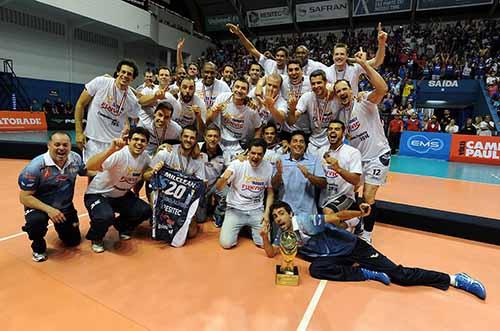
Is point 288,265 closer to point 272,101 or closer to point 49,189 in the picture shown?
point 272,101

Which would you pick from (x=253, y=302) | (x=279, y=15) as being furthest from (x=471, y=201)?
(x=279, y=15)

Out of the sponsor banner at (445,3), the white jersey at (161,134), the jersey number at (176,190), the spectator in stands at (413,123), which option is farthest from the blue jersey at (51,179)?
the sponsor banner at (445,3)

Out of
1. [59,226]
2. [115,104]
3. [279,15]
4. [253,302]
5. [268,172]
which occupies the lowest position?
[253,302]

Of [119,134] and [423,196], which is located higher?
[119,134]

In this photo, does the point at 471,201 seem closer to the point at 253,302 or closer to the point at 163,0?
the point at 253,302

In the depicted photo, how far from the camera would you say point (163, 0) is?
21984 millimetres

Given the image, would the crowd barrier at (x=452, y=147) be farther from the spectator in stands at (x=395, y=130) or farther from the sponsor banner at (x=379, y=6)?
the sponsor banner at (x=379, y=6)

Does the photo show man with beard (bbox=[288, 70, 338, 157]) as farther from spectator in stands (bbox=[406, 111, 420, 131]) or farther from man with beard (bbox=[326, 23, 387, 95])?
Result: spectator in stands (bbox=[406, 111, 420, 131])

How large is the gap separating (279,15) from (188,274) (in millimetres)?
22351

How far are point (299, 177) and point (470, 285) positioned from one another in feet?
6.06

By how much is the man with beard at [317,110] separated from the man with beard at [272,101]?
164 millimetres

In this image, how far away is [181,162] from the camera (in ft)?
11.6

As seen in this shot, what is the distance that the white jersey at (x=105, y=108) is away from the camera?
3752 mm

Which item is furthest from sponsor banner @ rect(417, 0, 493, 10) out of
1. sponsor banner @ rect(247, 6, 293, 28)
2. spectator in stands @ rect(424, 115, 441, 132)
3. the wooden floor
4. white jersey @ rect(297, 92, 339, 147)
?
the wooden floor
